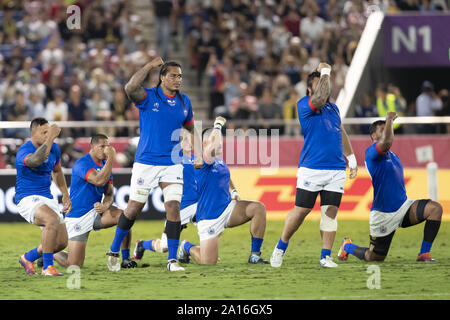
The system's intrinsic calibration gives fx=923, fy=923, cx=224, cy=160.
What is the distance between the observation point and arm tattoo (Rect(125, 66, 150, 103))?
10180 millimetres

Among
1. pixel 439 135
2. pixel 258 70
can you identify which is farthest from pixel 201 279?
pixel 258 70

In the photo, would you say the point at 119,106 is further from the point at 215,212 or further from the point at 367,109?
the point at 215,212

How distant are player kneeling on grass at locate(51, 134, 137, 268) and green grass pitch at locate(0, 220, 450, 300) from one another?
0.26 m

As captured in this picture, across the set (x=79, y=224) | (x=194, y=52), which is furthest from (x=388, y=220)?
(x=194, y=52)

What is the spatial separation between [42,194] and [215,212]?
2157 millimetres

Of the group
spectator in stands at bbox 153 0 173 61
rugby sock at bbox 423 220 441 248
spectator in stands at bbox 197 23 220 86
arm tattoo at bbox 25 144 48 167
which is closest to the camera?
arm tattoo at bbox 25 144 48 167

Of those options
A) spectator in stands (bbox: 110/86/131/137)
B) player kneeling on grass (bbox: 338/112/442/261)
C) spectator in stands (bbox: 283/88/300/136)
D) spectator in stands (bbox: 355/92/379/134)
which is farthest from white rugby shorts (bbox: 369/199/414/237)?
spectator in stands (bbox: 110/86/131/137)

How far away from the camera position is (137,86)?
405 inches

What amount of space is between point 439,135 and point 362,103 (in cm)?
209

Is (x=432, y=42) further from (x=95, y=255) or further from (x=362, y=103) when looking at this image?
(x=95, y=255)

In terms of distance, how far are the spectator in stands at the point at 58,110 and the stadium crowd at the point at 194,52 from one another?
22 mm

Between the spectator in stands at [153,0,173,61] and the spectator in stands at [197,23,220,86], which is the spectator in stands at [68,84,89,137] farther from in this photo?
the spectator in stands at [197,23,220,86]

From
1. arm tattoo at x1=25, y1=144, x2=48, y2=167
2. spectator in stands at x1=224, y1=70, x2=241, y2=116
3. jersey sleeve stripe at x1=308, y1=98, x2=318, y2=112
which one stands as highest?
spectator in stands at x1=224, y1=70, x2=241, y2=116

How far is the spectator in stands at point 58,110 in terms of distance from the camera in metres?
20.6
